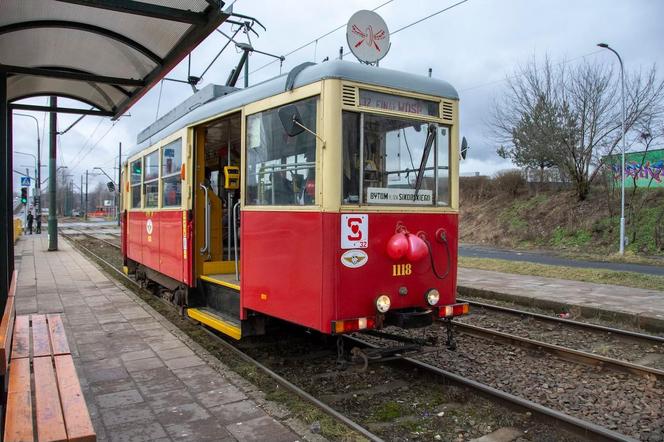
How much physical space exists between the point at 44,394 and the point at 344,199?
8.84ft

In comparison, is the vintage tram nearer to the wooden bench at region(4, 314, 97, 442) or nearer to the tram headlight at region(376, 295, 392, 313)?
the tram headlight at region(376, 295, 392, 313)

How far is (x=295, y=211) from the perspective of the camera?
5.05m

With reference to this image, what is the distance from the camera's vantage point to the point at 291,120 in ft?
16.2

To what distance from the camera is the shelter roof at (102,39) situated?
386 centimetres

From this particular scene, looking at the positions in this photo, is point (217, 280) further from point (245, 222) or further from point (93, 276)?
point (93, 276)

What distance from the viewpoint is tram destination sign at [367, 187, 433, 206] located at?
16.5 feet

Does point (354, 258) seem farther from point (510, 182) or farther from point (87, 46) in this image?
point (510, 182)

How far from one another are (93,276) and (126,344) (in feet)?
24.4

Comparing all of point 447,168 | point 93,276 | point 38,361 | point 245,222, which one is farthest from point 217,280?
point 93,276

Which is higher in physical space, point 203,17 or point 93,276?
point 203,17

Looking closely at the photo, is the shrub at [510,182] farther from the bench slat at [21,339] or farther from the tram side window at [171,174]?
the bench slat at [21,339]

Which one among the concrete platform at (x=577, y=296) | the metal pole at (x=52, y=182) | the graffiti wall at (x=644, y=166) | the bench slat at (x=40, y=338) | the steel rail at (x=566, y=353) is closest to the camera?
the bench slat at (x=40, y=338)

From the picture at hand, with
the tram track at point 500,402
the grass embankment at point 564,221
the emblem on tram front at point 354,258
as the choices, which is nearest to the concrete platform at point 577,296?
the tram track at point 500,402

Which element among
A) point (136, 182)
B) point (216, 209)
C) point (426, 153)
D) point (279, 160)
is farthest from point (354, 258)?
point (136, 182)
